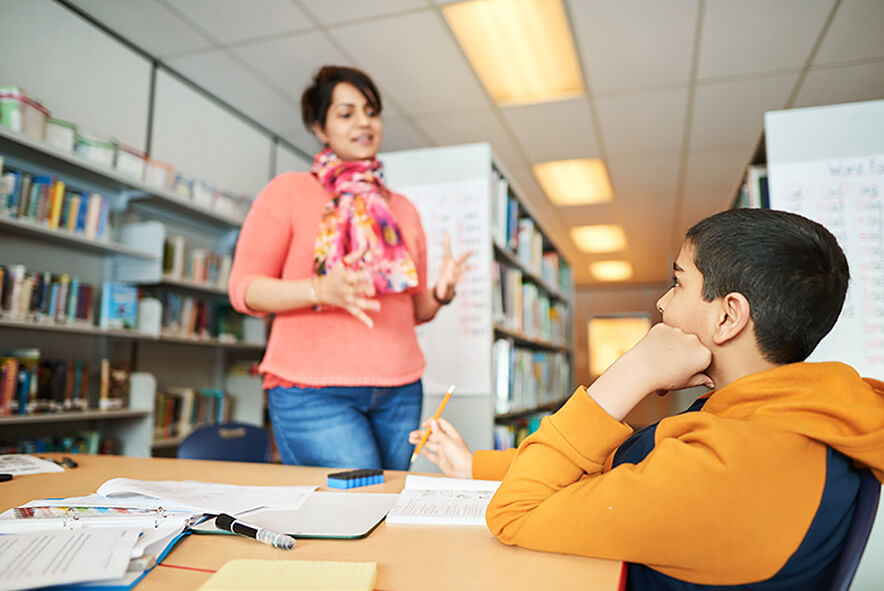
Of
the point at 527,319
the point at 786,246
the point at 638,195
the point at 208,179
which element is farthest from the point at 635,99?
the point at 786,246

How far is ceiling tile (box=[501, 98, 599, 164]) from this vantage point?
4020 millimetres

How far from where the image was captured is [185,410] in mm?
3414

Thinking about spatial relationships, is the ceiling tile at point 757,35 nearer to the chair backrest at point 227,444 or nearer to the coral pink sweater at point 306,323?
the coral pink sweater at point 306,323

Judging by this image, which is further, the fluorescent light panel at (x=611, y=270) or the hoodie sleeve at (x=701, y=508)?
the fluorescent light panel at (x=611, y=270)

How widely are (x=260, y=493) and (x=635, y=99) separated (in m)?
3.67

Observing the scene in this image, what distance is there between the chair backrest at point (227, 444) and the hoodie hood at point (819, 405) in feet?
5.47

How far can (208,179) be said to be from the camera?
3908 mm

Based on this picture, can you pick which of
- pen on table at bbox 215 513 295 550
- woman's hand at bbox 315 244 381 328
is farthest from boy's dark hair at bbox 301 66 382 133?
pen on table at bbox 215 513 295 550

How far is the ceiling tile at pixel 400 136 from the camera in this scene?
425 cm

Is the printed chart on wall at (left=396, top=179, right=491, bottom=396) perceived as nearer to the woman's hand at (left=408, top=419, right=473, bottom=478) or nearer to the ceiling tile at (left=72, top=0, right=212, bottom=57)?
the woman's hand at (left=408, top=419, right=473, bottom=478)

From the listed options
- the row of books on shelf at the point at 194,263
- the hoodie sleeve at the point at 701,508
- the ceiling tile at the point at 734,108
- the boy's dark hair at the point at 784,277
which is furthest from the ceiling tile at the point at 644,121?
the hoodie sleeve at the point at 701,508

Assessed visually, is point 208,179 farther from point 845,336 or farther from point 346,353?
point 845,336

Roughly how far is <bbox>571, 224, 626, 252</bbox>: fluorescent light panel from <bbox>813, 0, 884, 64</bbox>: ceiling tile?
367cm

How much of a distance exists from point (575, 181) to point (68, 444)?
171 inches
